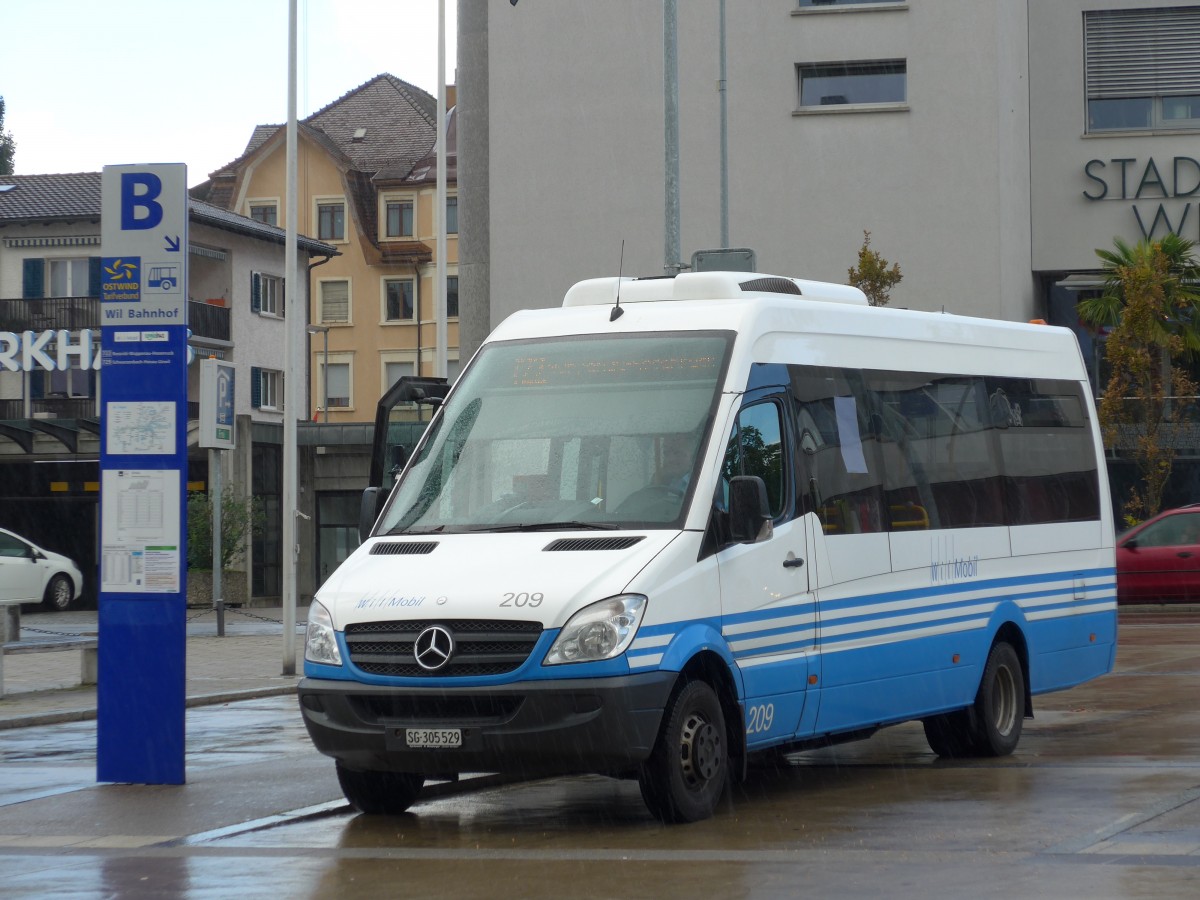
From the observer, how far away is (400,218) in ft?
237

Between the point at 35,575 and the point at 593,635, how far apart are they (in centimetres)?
3082

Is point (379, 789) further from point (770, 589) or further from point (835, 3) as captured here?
point (835, 3)

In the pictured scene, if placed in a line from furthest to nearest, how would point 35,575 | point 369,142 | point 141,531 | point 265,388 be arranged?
point 369,142 < point 265,388 < point 35,575 < point 141,531

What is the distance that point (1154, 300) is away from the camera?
3694cm

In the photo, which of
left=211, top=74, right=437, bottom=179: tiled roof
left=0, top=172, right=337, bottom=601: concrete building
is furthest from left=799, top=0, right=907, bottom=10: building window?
left=211, top=74, right=437, bottom=179: tiled roof

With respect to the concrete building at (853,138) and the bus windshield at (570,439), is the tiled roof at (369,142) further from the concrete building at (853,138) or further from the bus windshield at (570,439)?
the bus windshield at (570,439)

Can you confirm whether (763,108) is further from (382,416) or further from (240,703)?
(382,416)

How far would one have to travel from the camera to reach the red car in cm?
3105

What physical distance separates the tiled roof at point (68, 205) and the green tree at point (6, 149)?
3431 centimetres

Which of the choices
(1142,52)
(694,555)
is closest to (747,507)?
(694,555)

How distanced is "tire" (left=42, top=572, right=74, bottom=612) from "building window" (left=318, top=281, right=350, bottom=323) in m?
33.8

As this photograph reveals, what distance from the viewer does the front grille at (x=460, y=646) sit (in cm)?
932

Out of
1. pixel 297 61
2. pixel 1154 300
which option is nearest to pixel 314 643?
pixel 297 61

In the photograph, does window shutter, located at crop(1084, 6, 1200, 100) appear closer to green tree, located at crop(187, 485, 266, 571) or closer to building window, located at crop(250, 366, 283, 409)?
green tree, located at crop(187, 485, 266, 571)
